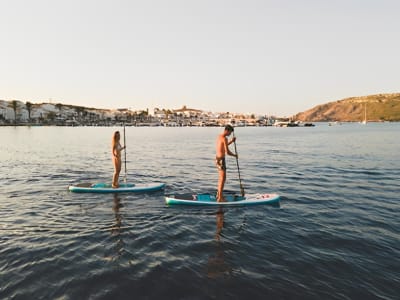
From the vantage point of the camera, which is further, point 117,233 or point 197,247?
point 117,233

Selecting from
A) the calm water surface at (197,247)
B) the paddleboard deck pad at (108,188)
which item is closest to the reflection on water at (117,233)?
the calm water surface at (197,247)

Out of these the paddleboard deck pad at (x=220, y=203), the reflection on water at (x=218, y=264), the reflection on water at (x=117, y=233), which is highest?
the paddleboard deck pad at (x=220, y=203)

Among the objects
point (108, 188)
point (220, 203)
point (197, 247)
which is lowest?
point (197, 247)

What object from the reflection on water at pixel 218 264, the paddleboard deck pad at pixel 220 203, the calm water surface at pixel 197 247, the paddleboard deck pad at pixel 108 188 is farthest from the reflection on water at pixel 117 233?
the reflection on water at pixel 218 264

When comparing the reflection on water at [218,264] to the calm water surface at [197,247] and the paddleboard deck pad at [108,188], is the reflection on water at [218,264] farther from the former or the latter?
the paddleboard deck pad at [108,188]

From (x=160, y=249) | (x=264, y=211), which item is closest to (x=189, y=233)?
(x=160, y=249)

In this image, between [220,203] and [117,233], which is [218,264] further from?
[220,203]

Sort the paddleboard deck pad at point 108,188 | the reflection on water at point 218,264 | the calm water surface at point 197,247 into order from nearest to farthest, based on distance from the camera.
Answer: the calm water surface at point 197,247 → the reflection on water at point 218,264 → the paddleboard deck pad at point 108,188

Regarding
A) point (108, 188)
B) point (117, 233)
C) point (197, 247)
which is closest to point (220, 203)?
point (197, 247)

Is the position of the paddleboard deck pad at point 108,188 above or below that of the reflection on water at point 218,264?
above

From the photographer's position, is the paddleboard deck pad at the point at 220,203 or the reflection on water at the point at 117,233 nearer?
the reflection on water at the point at 117,233

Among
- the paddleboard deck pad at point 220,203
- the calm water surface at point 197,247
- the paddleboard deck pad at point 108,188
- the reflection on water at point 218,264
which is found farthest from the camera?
the paddleboard deck pad at point 108,188

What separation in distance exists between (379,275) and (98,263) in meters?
7.71

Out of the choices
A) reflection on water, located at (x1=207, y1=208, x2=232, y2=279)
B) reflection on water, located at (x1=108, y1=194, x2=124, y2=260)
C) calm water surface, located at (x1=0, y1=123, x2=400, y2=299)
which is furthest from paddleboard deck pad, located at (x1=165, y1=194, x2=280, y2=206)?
reflection on water, located at (x1=207, y1=208, x2=232, y2=279)
